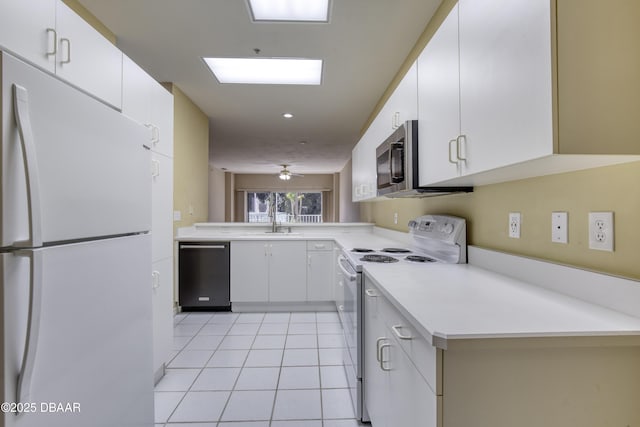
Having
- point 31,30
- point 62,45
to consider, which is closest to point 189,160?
point 62,45

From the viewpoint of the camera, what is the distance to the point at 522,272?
1.22 meters

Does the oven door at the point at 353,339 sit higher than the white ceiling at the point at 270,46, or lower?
lower

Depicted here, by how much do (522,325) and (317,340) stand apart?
213cm

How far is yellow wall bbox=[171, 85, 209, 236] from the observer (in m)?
3.30

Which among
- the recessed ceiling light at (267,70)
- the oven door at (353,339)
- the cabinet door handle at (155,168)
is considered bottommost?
the oven door at (353,339)

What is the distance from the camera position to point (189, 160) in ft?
12.1

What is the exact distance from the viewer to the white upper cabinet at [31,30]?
3.61 feet

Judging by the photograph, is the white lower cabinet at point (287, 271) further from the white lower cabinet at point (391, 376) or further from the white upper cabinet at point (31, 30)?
the white upper cabinet at point (31, 30)

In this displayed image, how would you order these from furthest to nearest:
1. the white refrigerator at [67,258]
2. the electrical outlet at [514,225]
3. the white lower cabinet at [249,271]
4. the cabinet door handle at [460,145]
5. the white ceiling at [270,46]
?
the white lower cabinet at [249,271]
the white ceiling at [270,46]
the electrical outlet at [514,225]
the cabinet door handle at [460,145]
the white refrigerator at [67,258]

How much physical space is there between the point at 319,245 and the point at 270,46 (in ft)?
6.75

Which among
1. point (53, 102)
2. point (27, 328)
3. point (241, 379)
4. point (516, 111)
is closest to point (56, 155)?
point (53, 102)

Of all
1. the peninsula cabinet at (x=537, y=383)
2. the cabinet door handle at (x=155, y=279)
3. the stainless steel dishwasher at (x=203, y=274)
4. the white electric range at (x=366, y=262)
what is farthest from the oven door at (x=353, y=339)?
the stainless steel dishwasher at (x=203, y=274)

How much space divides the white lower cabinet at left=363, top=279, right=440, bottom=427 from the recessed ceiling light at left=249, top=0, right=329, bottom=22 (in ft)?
5.84

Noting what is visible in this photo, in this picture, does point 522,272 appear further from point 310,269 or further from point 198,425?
point 310,269
